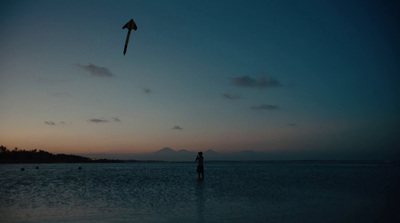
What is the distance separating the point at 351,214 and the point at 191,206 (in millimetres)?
5522

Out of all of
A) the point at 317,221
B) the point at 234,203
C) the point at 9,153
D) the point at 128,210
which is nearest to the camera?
the point at 317,221

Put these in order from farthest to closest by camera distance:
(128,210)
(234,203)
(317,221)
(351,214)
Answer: (234,203), (128,210), (351,214), (317,221)

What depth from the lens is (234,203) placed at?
36.0ft

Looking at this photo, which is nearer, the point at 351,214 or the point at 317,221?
the point at 317,221

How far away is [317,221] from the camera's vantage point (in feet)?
25.7

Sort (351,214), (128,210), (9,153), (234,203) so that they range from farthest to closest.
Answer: (9,153), (234,203), (128,210), (351,214)

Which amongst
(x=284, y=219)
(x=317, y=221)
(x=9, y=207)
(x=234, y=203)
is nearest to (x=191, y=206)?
(x=234, y=203)

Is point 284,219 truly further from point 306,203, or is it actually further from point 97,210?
point 97,210

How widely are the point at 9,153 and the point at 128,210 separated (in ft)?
497

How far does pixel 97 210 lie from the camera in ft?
32.1

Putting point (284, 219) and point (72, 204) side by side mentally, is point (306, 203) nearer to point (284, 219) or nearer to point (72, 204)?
point (284, 219)

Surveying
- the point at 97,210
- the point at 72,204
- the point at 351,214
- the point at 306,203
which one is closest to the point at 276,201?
the point at 306,203

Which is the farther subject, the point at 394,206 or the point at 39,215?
the point at 394,206

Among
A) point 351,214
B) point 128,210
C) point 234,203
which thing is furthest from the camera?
point 234,203
